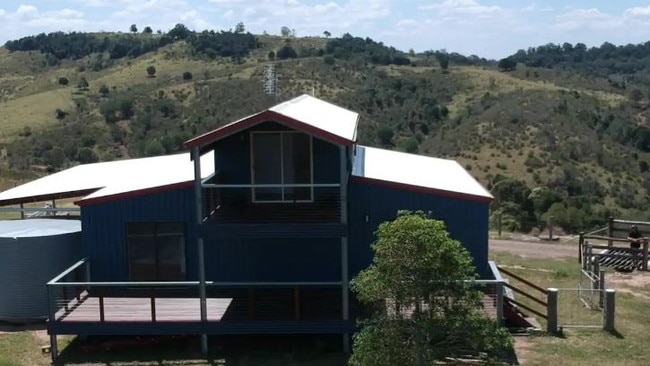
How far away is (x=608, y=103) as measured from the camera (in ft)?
292

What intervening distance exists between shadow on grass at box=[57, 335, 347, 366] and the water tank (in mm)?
2148

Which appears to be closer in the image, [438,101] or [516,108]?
[516,108]

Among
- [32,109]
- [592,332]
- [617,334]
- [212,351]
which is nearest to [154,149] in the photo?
[32,109]

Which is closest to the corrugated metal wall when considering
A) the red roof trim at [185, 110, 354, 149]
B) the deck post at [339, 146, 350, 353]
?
the deck post at [339, 146, 350, 353]

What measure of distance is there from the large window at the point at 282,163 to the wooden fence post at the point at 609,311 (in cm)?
797

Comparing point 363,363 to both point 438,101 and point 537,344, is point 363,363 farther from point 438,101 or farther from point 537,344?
point 438,101

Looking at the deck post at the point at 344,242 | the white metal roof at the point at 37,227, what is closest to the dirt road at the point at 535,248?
the deck post at the point at 344,242

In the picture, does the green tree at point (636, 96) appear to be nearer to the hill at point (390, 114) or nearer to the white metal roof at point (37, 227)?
the hill at point (390, 114)

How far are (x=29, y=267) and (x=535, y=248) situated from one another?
822 inches

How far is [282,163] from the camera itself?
19641 mm

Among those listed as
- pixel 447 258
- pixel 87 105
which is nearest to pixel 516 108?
pixel 87 105

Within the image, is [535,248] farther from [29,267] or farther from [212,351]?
[29,267]

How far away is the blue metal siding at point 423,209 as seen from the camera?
19.3m

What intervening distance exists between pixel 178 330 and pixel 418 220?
292 inches
